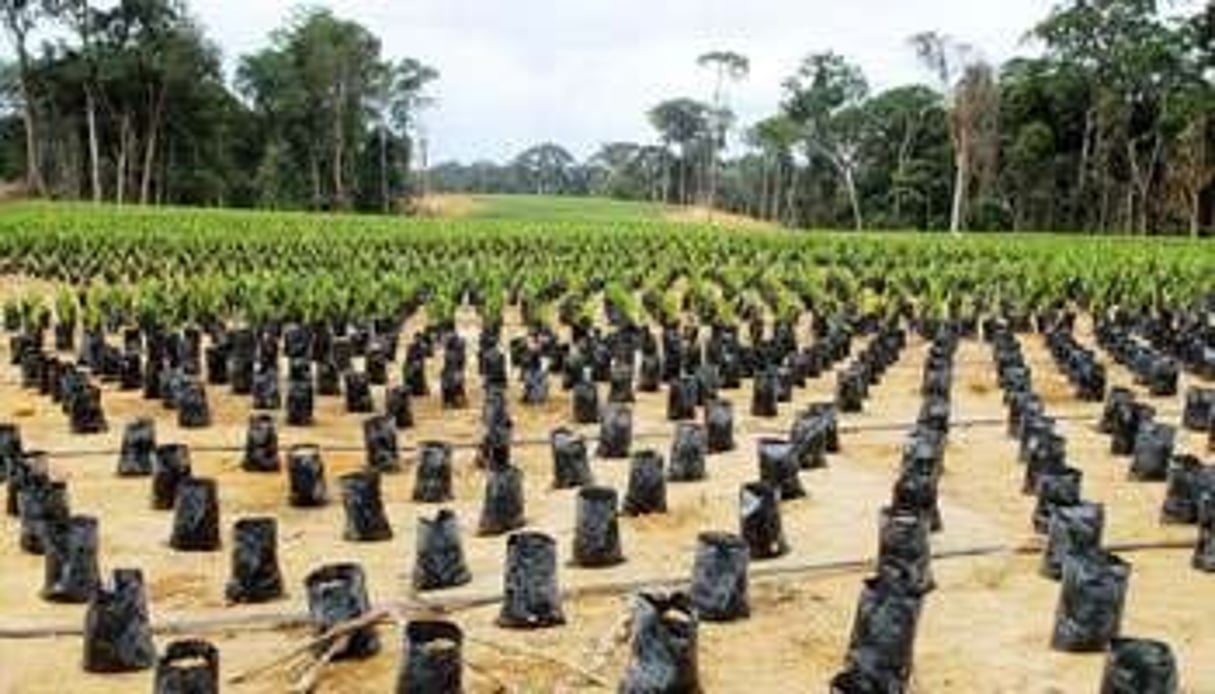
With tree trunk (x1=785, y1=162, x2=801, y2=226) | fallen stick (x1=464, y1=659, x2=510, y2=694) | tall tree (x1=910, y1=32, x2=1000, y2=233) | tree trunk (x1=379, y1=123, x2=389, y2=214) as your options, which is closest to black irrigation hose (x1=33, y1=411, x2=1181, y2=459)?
fallen stick (x1=464, y1=659, x2=510, y2=694)

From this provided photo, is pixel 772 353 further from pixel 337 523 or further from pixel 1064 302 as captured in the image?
pixel 1064 302

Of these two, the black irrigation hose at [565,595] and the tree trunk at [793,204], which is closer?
the black irrigation hose at [565,595]

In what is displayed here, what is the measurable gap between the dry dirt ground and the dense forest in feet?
114

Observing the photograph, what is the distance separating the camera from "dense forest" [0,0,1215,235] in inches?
1887

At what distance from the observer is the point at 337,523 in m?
6.29

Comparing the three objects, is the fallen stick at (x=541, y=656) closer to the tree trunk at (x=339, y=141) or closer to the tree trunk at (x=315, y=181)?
the tree trunk at (x=339, y=141)

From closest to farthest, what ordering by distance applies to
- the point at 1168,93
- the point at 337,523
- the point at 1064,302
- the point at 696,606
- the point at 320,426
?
the point at 696,606 → the point at 337,523 → the point at 320,426 → the point at 1064,302 → the point at 1168,93

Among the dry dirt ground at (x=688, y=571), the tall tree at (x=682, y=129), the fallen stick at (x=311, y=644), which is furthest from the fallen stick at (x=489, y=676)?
the tall tree at (x=682, y=129)

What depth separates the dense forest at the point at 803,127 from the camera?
4794 centimetres

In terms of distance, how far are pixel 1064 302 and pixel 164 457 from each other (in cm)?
1140

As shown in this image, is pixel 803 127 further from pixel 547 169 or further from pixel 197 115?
pixel 547 169

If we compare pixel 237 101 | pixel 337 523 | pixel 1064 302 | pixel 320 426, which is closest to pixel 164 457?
pixel 337 523

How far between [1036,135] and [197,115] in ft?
90.1

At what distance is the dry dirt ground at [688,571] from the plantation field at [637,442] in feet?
0.05
